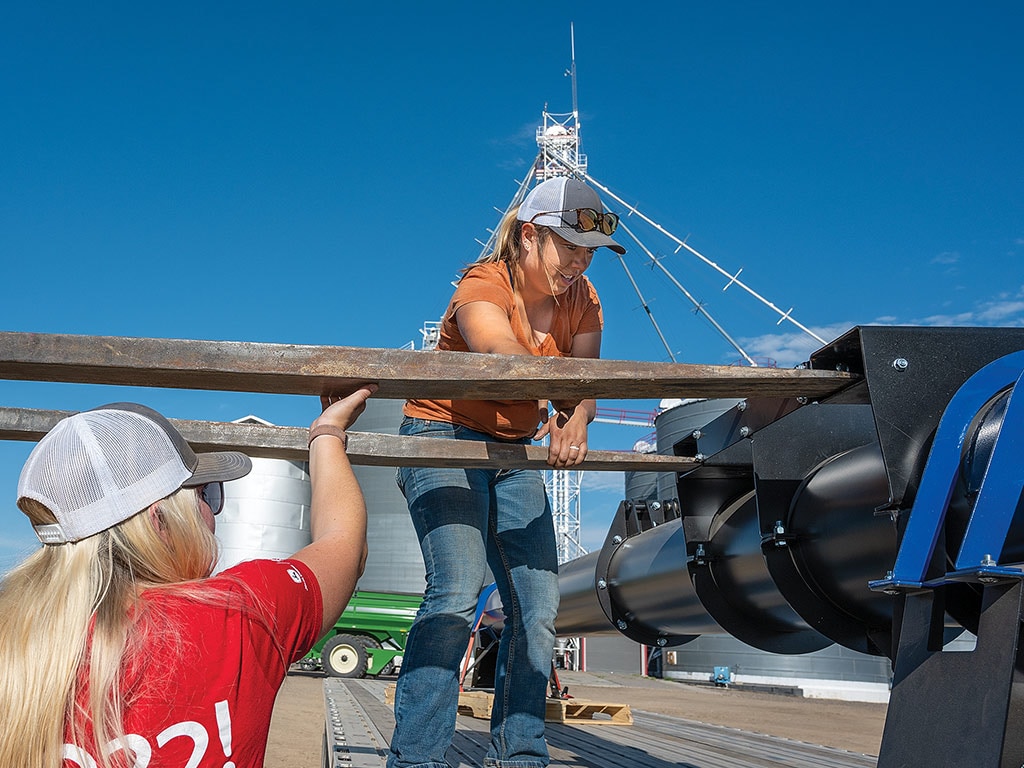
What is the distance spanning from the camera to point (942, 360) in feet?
5.13

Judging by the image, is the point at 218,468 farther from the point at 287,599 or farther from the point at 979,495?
the point at 979,495

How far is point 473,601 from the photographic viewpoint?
241cm

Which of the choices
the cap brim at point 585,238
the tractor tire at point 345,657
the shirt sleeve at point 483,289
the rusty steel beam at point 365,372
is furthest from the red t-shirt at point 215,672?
the tractor tire at point 345,657

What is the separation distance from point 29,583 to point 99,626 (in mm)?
121

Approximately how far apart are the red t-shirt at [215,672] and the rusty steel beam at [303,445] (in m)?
0.75

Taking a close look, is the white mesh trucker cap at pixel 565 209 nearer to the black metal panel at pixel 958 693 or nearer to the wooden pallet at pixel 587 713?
the black metal panel at pixel 958 693

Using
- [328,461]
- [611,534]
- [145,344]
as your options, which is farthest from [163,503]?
[611,534]

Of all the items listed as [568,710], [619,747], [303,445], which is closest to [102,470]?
[303,445]

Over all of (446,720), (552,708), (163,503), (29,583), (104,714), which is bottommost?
(552,708)

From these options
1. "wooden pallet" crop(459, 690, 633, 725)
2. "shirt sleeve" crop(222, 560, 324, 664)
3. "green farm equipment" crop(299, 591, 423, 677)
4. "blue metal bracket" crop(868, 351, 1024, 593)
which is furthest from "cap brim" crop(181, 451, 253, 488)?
"green farm equipment" crop(299, 591, 423, 677)

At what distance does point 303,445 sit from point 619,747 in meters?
2.24

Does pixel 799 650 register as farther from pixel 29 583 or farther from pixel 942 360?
pixel 29 583

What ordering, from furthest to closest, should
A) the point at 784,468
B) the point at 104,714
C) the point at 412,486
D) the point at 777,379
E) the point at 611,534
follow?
the point at 611,534, the point at 412,486, the point at 784,468, the point at 777,379, the point at 104,714

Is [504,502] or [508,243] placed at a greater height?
[508,243]
